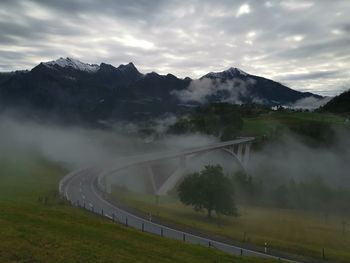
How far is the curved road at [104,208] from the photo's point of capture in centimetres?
4412

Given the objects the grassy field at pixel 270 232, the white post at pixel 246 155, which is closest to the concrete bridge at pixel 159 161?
the grassy field at pixel 270 232

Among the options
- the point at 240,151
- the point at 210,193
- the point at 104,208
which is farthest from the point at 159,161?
the point at 240,151

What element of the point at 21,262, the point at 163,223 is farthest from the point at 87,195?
the point at 21,262

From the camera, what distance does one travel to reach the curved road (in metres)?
44.1

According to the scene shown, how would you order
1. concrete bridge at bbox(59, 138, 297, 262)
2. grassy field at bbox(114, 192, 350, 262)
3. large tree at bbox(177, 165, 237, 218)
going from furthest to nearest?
large tree at bbox(177, 165, 237, 218) < grassy field at bbox(114, 192, 350, 262) < concrete bridge at bbox(59, 138, 297, 262)

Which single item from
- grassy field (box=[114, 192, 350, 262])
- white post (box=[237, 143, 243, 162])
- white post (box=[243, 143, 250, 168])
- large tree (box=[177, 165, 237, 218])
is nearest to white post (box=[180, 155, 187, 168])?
grassy field (box=[114, 192, 350, 262])

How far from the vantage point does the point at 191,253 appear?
Result: 32719mm

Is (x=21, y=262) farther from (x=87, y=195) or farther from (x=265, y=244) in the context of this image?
(x=87, y=195)

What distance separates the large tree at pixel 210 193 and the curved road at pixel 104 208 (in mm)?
17225

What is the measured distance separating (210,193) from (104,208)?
22.8 m

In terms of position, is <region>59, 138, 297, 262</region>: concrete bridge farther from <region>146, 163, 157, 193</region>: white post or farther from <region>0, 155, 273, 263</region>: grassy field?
<region>0, 155, 273, 263</region>: grassy field

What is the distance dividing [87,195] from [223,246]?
34.9 metres

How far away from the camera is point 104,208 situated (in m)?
60.6

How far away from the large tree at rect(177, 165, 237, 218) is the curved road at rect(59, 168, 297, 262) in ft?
56.5
